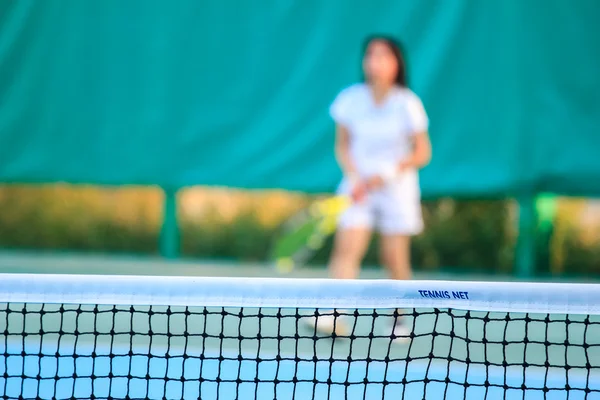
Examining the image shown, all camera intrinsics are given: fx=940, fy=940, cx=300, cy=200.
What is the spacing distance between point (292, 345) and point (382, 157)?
0.90 m

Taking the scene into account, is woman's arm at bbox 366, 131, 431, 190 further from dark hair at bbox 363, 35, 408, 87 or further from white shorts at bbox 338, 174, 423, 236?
dark hair at bbox 363, 35, 408, 87

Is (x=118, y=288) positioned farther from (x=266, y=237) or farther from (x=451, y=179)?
(x=266, y=237)

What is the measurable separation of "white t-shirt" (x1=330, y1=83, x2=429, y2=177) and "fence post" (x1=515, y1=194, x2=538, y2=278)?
1762mm

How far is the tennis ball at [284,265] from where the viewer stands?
6016mm

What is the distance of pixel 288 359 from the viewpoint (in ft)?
8.84

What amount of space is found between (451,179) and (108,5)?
2.53m

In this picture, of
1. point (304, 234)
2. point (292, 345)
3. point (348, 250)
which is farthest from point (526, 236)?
Result: point (292, 345)

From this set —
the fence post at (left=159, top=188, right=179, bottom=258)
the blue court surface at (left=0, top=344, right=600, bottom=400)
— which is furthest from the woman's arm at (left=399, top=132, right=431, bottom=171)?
the fence post at (left=159, top=188, right=179, bottom=258)

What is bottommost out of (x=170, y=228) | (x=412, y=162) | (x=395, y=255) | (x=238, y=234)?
(x=238, y=234)

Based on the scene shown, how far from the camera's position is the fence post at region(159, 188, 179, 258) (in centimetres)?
625

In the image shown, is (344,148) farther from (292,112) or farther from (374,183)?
(292,112)

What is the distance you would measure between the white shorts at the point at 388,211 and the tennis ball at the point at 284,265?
1.99 metres

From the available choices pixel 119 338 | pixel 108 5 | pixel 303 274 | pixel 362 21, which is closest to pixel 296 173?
pixel 303 274

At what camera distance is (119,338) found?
4020 mm
